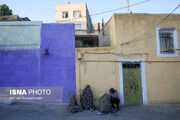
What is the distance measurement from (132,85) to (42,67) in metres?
5.35

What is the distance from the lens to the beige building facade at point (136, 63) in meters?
7.91

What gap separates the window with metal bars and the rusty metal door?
2.07 m

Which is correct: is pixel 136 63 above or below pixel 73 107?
above

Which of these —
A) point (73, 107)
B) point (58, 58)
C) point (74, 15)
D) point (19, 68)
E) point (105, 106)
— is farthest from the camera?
point (74, 15)

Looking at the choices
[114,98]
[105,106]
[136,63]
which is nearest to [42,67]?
[105,106]

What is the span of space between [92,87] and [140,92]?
2800mm

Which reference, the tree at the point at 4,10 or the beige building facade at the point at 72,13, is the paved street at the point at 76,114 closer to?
the beige building facade at the point at 72,13

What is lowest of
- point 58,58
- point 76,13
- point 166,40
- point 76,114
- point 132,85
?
point 76,114

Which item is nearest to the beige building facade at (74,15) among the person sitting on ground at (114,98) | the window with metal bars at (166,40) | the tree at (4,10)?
the tree at (4,10)

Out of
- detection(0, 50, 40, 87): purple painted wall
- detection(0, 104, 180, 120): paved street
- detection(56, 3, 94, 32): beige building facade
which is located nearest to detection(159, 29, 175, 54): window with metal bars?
detection(0, 104, 180, 120): paved street

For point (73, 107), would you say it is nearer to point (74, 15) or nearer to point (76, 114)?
→ point (76, 114)

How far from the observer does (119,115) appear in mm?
6508

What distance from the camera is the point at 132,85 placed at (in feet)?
26.4

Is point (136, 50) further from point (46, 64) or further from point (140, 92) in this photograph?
point (46, 64)
